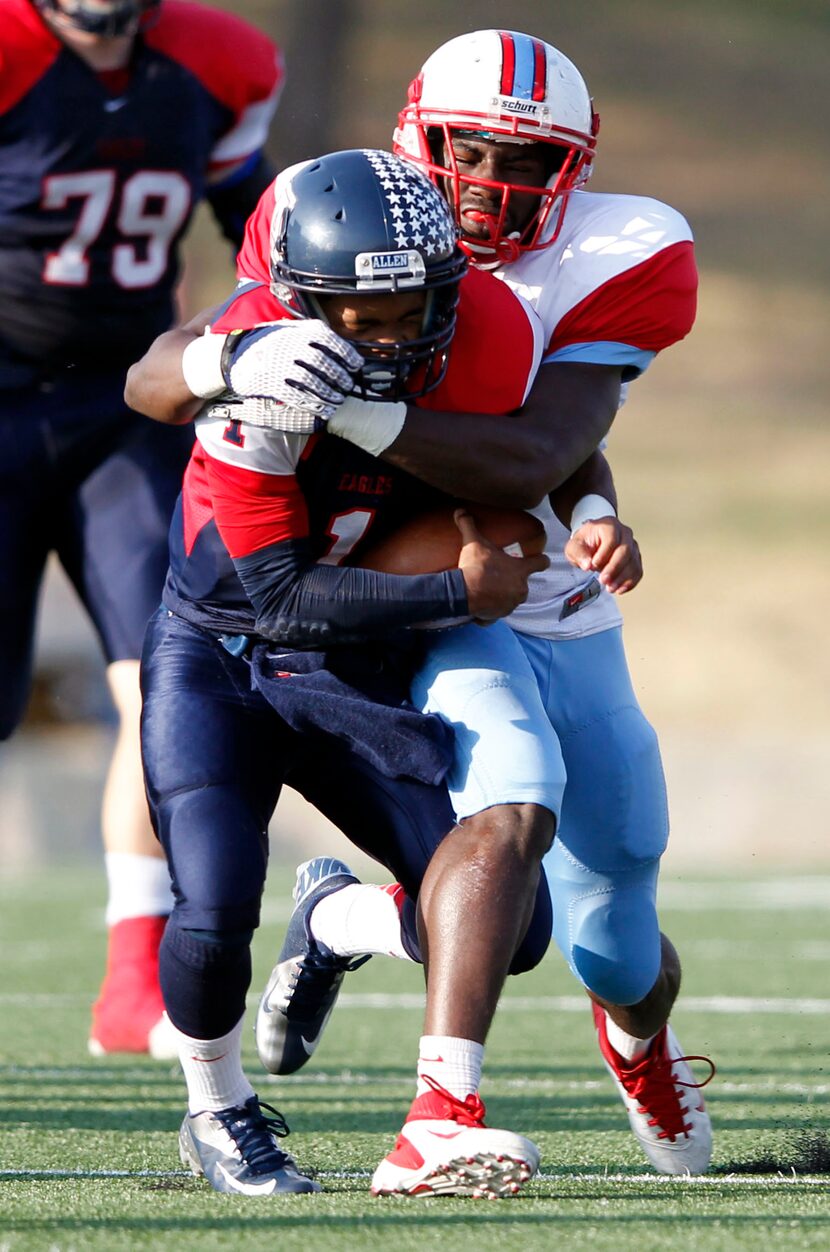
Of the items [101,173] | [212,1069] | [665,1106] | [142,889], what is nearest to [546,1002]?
[142,889]

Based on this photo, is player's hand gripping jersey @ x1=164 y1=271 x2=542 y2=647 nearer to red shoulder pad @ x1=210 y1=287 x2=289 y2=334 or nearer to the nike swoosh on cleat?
red shoulder pad @ x1=210 y1=287 x2=289 y2=334

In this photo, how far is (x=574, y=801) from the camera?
3023 millimetres

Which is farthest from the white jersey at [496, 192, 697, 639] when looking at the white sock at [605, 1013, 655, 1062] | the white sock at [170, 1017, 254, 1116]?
the white sock at [170, 1017, 254, 1116]

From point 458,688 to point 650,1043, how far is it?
74 centimetres

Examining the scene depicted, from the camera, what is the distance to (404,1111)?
137 inches

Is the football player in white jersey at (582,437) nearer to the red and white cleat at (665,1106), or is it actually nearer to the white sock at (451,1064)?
the red and white cleat at (665,1106)

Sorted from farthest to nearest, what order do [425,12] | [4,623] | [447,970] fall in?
[425,12] < [4,623] < [447,970]

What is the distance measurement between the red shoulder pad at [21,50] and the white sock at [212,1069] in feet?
6.94

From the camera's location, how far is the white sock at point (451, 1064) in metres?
2.44

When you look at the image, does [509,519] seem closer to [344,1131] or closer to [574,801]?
[574,801]

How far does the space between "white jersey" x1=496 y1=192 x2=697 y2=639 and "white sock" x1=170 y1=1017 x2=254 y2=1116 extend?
2.52 feet

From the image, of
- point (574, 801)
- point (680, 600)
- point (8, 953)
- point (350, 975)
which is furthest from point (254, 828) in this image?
point (680, 600)

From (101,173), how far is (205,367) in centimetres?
159

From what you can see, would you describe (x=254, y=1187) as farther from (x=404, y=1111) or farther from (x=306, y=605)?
A: (x=404, y=1111)
